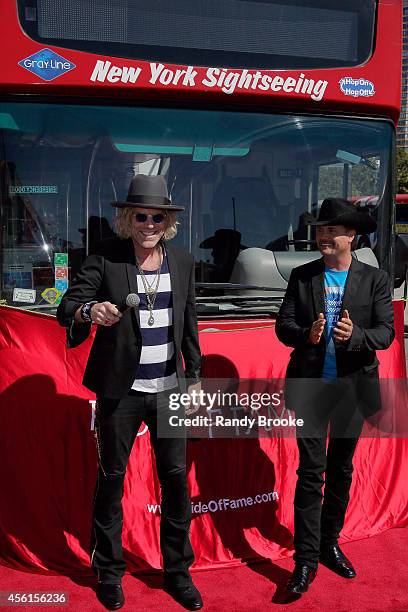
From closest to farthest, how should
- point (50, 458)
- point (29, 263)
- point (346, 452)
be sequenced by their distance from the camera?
point (346, 452), point (50, 458), point (29, 263)

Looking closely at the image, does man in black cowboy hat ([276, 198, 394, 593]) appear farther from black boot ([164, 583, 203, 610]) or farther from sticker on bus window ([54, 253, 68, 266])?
sticker on bus window ([54, 253, 68, 266])

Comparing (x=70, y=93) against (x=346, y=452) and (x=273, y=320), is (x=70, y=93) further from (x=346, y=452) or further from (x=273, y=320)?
(x=346, y=452)

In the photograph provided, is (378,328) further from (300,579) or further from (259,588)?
(259,588)

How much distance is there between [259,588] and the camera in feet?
12.1

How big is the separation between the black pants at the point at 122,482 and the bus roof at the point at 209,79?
1785 mm

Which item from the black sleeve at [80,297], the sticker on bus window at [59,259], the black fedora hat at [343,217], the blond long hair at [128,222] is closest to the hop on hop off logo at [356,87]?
the black fedora hat at [343,217]

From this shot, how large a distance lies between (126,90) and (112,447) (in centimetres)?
197

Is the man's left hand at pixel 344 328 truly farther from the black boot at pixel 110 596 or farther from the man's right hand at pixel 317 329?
the black boot at pixel 110 596

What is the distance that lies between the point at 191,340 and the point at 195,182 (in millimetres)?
1398

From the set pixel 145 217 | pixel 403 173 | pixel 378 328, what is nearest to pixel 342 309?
pixel 378 328

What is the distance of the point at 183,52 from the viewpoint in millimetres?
4184

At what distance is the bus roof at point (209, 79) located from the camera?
13.0 ft

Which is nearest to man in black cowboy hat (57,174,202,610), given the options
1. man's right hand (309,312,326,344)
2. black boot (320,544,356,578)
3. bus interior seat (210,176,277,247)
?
man's right hand (309,312,326,344)

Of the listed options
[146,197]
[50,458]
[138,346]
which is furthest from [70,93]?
[50,458]
